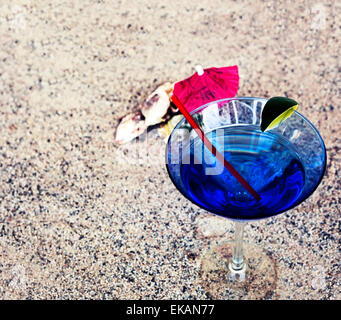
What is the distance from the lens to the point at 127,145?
1.88m

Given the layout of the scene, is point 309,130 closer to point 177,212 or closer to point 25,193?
point 177,212

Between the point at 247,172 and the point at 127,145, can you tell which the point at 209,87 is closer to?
the point at 247,172

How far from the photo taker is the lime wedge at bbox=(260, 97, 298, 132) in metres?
1.20

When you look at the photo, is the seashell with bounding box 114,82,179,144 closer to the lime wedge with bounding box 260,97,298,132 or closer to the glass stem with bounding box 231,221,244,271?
the glass stem with bounding box 231,221,244,271

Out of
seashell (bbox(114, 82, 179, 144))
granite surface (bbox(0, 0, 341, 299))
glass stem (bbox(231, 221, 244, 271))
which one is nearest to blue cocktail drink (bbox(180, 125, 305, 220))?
glass stem (bbox(231, 221, 244, 271))

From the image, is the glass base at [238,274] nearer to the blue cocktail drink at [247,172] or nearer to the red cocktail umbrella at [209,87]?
the blue cocktail drink at [247,172]

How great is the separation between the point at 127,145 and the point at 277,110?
79cm

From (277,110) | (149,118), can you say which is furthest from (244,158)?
(149,118)

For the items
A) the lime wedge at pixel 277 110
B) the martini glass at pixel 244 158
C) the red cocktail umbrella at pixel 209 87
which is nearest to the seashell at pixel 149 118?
the red cocktail umbrella at pixel 209 87

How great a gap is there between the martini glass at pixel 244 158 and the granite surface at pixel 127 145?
301mm

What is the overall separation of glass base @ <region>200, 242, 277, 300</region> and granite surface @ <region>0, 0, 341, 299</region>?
0.03 metres

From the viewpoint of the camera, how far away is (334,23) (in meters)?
2.13

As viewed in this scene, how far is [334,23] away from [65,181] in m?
1.32
